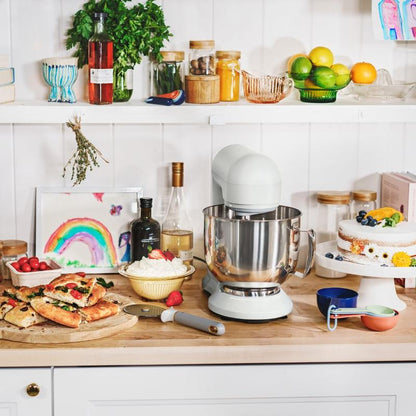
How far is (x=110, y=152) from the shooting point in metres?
2.52

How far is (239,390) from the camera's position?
6.32 feet

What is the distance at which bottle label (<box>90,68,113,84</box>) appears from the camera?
229 cm

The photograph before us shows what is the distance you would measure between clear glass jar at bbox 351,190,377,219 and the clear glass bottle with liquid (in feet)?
1.76

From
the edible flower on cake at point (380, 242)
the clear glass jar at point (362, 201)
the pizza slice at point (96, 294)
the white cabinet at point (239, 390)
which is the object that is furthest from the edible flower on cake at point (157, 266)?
the clear glass jar at point (362, 201)

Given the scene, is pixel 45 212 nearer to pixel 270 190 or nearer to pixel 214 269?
pixel 214 269

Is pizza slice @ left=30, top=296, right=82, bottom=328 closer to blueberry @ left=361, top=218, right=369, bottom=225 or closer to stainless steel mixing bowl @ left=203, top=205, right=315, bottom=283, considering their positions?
stainless steel mixing bowl @ left=203, top=205, right=315, bottom=283

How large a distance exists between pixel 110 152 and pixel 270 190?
2.43ft

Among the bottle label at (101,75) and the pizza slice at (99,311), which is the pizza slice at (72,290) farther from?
the bottle label at (101,75)

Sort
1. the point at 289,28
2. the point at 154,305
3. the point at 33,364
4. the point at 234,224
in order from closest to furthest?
the point at 33,364 < the point at 234,224 < the point at 154,305 < the point at 289,28

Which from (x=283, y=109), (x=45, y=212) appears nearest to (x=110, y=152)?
(x=45, y=212)

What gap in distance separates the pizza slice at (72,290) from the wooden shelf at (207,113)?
1.62ft

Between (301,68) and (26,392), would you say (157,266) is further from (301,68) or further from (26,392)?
(301,68)

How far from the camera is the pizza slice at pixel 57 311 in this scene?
6.38ft

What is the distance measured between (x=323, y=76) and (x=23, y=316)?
1.10m
